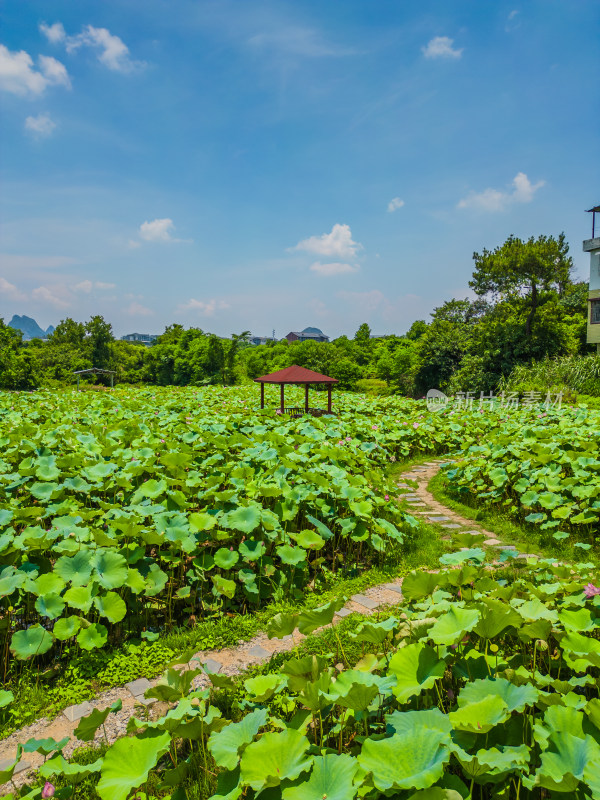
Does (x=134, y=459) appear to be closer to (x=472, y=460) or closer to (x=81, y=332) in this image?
(x=472, y=460)

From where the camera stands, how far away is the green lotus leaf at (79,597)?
2605 millimetres

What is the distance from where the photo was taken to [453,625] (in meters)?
1.85

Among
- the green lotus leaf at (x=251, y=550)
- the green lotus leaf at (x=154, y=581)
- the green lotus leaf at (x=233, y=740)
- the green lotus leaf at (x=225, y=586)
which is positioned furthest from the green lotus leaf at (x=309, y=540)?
the green lotus leaf at (x=233, y=740)

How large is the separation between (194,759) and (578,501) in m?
4.25

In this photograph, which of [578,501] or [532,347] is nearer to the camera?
[578,501]

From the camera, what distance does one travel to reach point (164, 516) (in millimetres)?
3367

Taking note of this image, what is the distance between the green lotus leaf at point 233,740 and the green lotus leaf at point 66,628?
1353mm

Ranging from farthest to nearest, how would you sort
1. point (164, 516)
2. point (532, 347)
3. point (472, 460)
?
1. point (532, 347)
2. point (472, 460)
3. point (164, 516)

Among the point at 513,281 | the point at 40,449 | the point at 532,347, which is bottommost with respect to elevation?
the point at 40,449

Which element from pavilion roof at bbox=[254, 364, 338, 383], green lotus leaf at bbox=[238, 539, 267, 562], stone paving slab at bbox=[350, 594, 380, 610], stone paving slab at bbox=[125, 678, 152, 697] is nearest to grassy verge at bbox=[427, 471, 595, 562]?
stone paving slab at bbox=[350, 594, 380, 610]

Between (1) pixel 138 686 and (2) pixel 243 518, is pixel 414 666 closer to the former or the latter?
(1) pixel 138 686

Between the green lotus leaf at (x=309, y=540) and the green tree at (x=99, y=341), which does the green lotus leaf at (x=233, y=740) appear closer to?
the green lotus leaf at (x=309, y=540)

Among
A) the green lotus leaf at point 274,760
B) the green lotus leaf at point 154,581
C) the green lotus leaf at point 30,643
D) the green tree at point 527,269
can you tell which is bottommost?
the green lotus leaf at point 30,643

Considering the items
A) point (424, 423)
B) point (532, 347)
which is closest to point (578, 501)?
point (424, 423)
